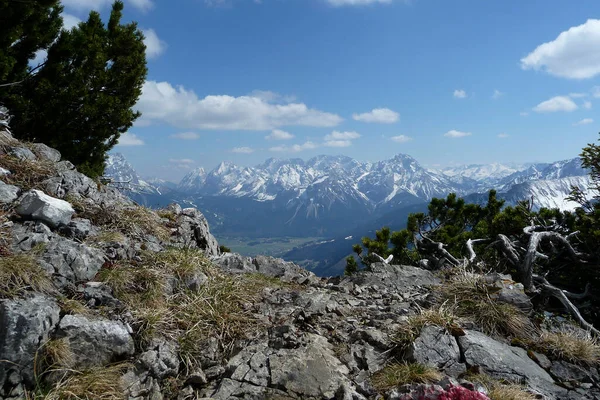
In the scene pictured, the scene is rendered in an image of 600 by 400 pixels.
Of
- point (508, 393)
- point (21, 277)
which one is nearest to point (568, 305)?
point (508, 393)

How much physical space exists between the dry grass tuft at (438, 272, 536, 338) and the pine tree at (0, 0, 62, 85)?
14.9 meters

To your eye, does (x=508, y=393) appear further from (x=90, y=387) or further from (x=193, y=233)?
(x=193, y=233)

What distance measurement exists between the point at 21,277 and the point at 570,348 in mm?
8655

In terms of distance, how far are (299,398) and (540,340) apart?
4.55 metres

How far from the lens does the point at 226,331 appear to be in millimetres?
5621

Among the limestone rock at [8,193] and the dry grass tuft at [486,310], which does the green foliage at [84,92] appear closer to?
the limestone rock at [8,193]

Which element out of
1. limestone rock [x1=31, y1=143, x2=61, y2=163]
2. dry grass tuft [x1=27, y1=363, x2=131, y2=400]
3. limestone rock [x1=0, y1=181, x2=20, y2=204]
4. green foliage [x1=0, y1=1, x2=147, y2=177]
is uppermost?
green foliage [x1=0, y1=1, x2=147, y2=177]

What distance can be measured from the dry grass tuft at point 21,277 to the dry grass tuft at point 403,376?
497 cm

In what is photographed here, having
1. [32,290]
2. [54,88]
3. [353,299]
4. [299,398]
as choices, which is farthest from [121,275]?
[54,88]

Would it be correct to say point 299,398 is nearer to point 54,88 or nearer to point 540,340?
point 540,340

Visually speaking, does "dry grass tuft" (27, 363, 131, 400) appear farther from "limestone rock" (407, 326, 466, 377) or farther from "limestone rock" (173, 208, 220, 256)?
"limestone rock" (173, 208, 220, 256)

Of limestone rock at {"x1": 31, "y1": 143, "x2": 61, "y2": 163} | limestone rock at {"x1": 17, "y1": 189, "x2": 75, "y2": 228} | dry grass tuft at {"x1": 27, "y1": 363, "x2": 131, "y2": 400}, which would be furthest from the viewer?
limestone rock at {"x1": 31, "y1": 143, "x2": 61, "y2": 163}

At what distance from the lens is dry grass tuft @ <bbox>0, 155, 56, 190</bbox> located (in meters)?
8.29

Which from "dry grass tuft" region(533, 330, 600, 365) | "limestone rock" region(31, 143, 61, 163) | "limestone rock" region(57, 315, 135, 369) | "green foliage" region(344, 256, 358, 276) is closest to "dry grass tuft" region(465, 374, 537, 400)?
"dry grass tuft" region(533, 330, 600, 365)
